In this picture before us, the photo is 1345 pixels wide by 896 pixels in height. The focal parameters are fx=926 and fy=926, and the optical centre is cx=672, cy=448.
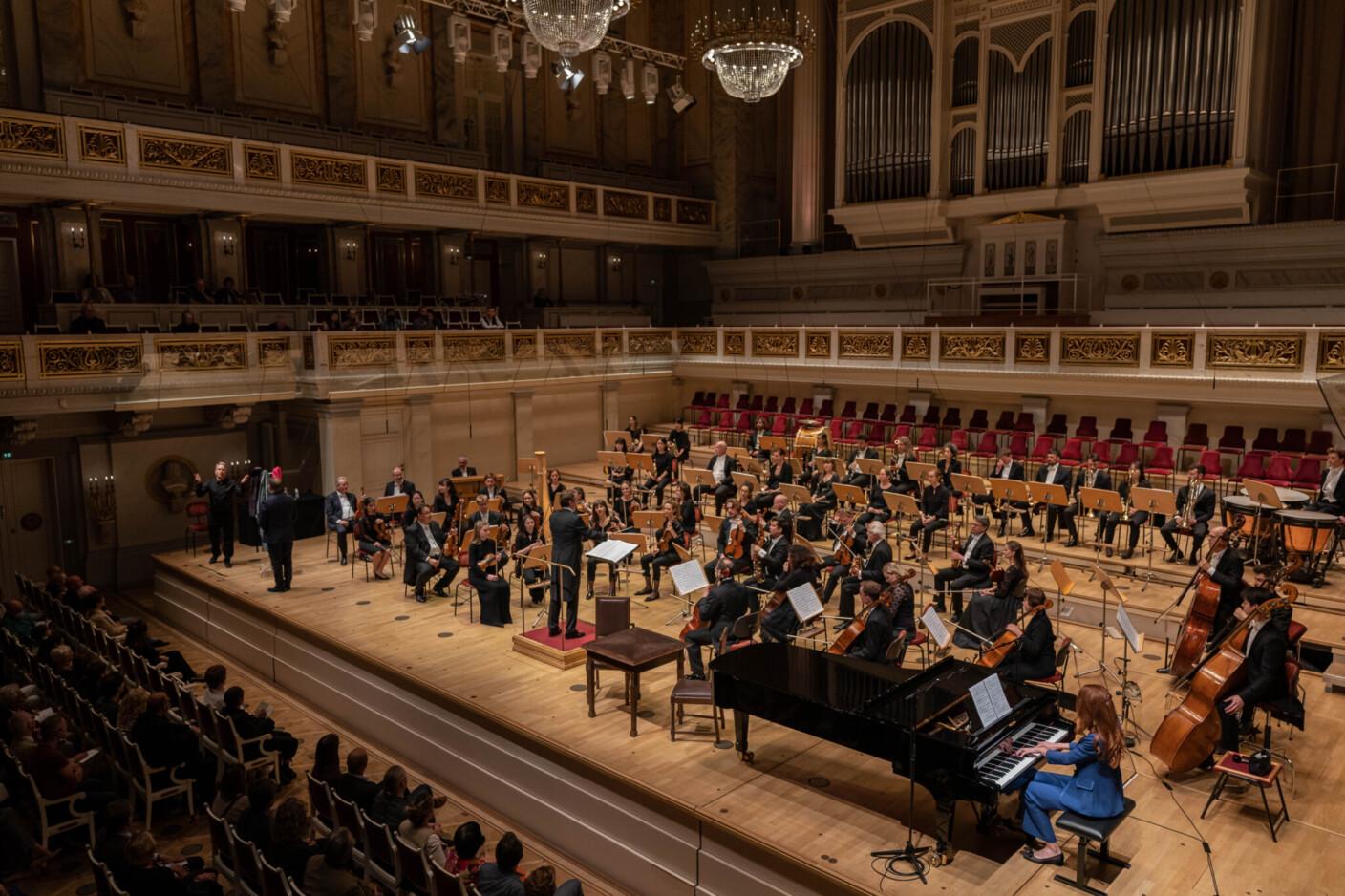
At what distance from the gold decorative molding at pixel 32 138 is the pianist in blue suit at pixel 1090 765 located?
14123mm

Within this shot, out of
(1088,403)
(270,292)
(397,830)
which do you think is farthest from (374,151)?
(397,830)

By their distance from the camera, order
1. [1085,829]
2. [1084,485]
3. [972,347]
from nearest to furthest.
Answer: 1. [1085,829]
2. [1084,485]
3. [972,347]

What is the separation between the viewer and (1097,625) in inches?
368

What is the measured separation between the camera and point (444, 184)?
1714 centimetres

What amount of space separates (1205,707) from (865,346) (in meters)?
10.9

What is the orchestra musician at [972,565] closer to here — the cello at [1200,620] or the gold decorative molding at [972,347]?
the cello at [1200,620]

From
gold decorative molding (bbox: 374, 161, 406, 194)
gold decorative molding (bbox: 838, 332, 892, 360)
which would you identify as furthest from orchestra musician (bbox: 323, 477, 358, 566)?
gold decorative molding (bbox: 838, 332, 892, 360)

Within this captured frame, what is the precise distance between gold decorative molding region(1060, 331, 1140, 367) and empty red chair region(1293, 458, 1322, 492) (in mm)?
2796

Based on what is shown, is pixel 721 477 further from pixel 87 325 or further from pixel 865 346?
pixel 87 325

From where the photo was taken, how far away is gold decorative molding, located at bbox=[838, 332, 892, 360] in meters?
16.2

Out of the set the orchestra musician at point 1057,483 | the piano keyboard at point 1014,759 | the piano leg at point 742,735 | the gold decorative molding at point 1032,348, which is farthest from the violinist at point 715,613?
the gold decorative molding at point 1032,348

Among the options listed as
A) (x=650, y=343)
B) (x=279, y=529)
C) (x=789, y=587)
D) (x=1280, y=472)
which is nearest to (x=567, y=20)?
(x=789, y=587)

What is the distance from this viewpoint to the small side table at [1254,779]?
5.50 metres

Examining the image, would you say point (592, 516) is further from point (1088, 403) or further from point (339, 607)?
point (1088, 403)
